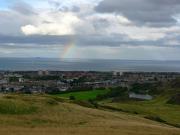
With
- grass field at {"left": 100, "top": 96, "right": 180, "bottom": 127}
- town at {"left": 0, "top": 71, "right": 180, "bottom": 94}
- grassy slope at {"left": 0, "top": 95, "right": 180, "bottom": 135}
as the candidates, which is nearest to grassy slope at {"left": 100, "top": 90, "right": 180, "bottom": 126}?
grass field at {"left": 100, "top": 96, "right": 180, "bottom": 127}

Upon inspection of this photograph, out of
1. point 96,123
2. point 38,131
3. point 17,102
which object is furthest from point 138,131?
point 17,102

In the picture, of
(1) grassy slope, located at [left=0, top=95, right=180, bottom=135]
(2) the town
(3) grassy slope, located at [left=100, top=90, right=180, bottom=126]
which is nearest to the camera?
(1) grassy slope, located at [left=0, top=95, right=180, bottom=135]

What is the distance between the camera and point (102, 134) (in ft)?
79.1

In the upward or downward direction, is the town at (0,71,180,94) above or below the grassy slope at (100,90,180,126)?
above

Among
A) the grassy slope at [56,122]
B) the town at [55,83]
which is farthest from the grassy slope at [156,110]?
the town at [55,83]

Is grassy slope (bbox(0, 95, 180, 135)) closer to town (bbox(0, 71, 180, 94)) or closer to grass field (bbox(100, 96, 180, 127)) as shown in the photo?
grass field (bbox(100, 96, 180, 127))

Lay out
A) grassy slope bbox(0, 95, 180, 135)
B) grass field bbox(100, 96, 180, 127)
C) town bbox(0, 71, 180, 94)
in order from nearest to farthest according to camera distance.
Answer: grassy slope bbox(0, 95, 180, 135)
grass field bbox(100, 96, 180, 127)
town bbox(0, 71, 180, 94)

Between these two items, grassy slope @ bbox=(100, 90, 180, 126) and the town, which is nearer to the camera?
grassy slope @ bbox=(100, 90, 180, 126)

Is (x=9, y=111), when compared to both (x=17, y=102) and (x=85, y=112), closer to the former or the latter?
(x=17, y=102)

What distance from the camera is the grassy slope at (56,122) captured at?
2481 cm

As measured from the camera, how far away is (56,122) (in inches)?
1137

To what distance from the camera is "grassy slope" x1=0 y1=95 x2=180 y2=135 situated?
81.4 feet

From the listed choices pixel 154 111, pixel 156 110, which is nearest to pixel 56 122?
pixel 154 111

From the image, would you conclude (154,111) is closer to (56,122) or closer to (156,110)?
(156,110)
